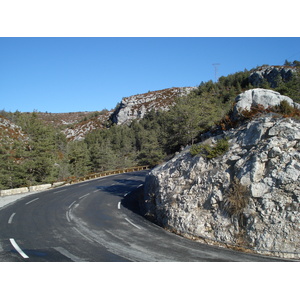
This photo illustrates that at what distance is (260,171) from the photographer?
9.83 m

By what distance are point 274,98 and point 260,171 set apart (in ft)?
20.5

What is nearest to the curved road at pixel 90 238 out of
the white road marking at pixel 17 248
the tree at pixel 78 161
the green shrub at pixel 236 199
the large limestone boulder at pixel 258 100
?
the white road marking at pixel 17 248

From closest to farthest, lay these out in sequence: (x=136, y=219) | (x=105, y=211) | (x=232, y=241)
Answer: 1. (x=232, y=241)
2. (x=136, y=219)
3. (x=105, y=211)

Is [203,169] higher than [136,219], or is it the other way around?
[203,169]

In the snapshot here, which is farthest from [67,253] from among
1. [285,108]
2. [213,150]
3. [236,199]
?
[285,108]

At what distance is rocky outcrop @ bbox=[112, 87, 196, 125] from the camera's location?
130 meters

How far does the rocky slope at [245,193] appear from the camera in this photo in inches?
328

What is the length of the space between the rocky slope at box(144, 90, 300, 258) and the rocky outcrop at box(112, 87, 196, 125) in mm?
112815

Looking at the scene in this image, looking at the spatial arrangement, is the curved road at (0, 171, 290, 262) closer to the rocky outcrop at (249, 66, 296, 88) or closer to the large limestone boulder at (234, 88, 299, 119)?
the large limestone boulder at (234, 88, 299, 119)

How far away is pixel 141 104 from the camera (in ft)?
468

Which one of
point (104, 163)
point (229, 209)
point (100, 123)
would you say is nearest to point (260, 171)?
point (229, 209)

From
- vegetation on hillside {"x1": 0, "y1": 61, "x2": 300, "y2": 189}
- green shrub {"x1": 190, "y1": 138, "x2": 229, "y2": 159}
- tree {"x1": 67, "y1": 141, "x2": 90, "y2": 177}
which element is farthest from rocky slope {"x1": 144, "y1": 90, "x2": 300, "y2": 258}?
tree {"x1": 67, "y1": 141, "x2": 90, "y2": 177}

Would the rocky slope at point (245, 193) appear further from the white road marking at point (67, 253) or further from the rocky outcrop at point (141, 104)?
the rocky outcrop at point (141, 104)

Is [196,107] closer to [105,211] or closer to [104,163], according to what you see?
[105,211]
